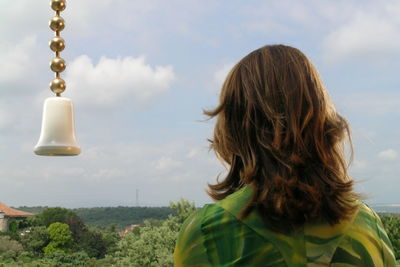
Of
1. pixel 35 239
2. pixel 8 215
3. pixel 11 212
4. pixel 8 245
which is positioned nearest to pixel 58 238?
pixel 35 239

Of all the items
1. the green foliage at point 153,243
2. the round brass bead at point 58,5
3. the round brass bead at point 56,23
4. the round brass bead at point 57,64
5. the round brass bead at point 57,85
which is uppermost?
the round brass bead at point 58,5

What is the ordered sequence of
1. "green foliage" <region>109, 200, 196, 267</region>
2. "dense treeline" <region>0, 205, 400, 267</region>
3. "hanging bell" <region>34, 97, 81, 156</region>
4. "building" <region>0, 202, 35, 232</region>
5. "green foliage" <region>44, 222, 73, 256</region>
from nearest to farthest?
1. "hanging bell" <region>34, 97, 81, 156</region>
2. "green foliage" <region>109, 200, 196, 267</region>
3. "dense treeline" <region>0, 205, 400, 267</region>
4. "building" <region>0, 202, 35, 232</region>
5. "green foliage" <region>44, 222, 73, 256</region>

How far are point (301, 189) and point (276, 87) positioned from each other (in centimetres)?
17

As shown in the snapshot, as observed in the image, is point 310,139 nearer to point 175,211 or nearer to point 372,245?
point 372,245

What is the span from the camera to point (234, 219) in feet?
2.65

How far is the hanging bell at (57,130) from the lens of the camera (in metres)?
1.85

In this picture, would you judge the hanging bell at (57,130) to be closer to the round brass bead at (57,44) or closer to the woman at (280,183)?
the round brass bead at (57,44)

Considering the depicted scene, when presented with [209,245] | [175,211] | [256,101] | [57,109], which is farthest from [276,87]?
[175,211]

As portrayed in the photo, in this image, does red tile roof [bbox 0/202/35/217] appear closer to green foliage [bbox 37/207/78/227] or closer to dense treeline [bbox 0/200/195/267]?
dense treeline [bbox 0/200/195/267]

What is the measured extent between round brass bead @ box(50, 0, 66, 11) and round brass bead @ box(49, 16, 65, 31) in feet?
0.12

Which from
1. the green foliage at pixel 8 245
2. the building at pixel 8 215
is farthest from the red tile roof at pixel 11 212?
the green foliage at pixel 8 245

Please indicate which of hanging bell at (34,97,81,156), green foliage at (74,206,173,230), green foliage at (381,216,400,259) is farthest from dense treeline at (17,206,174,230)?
hanging bell at (34,97,81,156)

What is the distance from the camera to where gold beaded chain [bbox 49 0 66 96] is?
189cm

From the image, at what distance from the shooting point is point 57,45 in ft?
6.24
